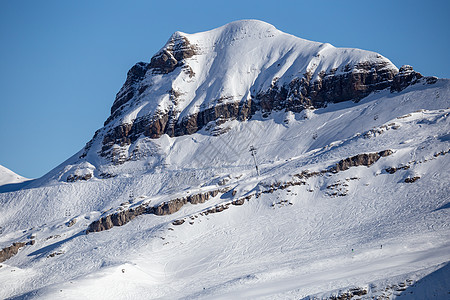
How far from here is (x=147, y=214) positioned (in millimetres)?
107938

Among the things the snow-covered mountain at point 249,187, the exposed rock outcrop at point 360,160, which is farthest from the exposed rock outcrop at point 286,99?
the exposed rock outcrop at point 360,160

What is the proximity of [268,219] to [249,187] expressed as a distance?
1263 cm

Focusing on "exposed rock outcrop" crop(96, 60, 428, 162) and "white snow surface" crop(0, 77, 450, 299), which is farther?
"exposed rock outcrop" crop(96, 60, 428, 162)

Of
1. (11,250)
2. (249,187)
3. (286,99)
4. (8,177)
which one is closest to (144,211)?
(249,187)

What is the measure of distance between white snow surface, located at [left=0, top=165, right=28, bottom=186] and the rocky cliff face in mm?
32062

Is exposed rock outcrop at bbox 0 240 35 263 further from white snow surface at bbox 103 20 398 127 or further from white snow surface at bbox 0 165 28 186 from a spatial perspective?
white snow surface at bbox 0 165 28 186

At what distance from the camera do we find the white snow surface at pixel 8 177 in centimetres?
18264

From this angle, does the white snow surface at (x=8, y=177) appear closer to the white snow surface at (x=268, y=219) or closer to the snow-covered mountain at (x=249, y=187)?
the snow-covered mountain at (x=249, y=187)

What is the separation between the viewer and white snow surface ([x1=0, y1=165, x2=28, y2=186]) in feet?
599

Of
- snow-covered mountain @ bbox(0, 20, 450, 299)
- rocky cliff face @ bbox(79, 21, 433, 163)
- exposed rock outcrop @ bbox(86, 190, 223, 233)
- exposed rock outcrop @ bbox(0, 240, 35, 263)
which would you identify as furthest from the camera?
rocky cliff face @ bbox(79, 21, 433, 163)

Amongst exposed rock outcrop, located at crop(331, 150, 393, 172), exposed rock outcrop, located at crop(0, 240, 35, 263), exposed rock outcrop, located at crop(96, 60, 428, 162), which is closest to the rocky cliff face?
exposed rock outcrop, located at crop(96, 60, 428, 162)

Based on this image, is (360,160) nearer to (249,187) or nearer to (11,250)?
(249,187)

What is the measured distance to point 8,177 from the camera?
18862 cm

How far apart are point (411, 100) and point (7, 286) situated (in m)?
90.9
